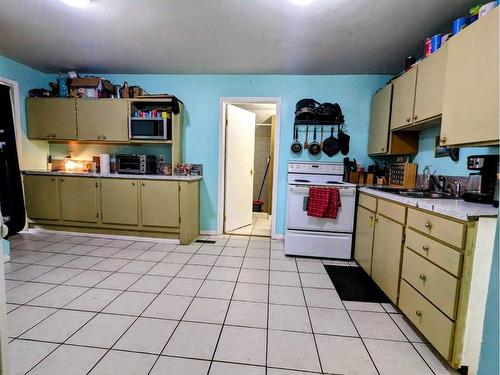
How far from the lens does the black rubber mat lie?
82.5 inches

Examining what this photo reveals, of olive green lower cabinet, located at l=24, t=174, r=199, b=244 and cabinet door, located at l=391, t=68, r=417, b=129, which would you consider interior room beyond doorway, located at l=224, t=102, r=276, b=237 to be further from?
cabinet door, located at l=391, t=68, r=417, b=129

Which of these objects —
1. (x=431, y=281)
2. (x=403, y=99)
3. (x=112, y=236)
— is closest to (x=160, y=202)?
(x=112, y=236)

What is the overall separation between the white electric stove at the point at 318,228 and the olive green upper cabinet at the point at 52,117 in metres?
3.08

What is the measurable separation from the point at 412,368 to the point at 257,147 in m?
4.56

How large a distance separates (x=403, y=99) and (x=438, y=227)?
1500 millimetres

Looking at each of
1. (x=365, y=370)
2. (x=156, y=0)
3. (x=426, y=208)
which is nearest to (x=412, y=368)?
(x=365, y=370)

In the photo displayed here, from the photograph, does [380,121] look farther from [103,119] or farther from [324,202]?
[103,119]

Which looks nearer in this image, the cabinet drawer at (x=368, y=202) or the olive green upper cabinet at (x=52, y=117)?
the cabinet drawer at (x=368, y=202)

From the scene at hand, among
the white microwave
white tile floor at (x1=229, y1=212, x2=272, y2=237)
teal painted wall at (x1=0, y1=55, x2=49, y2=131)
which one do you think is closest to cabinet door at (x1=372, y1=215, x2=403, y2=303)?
white tile floor at (x1=229, y1=212, x2=272, y2=237)

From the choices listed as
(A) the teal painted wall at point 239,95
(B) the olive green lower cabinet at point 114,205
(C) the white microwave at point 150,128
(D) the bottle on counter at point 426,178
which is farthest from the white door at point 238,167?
(D) the bottle on counter at point 426,178

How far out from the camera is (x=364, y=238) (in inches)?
99.8

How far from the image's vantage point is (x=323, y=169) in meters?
3.37

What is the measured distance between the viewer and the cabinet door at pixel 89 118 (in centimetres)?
333

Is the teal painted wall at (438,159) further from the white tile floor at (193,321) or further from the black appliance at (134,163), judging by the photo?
the black appliance at (134,163)
